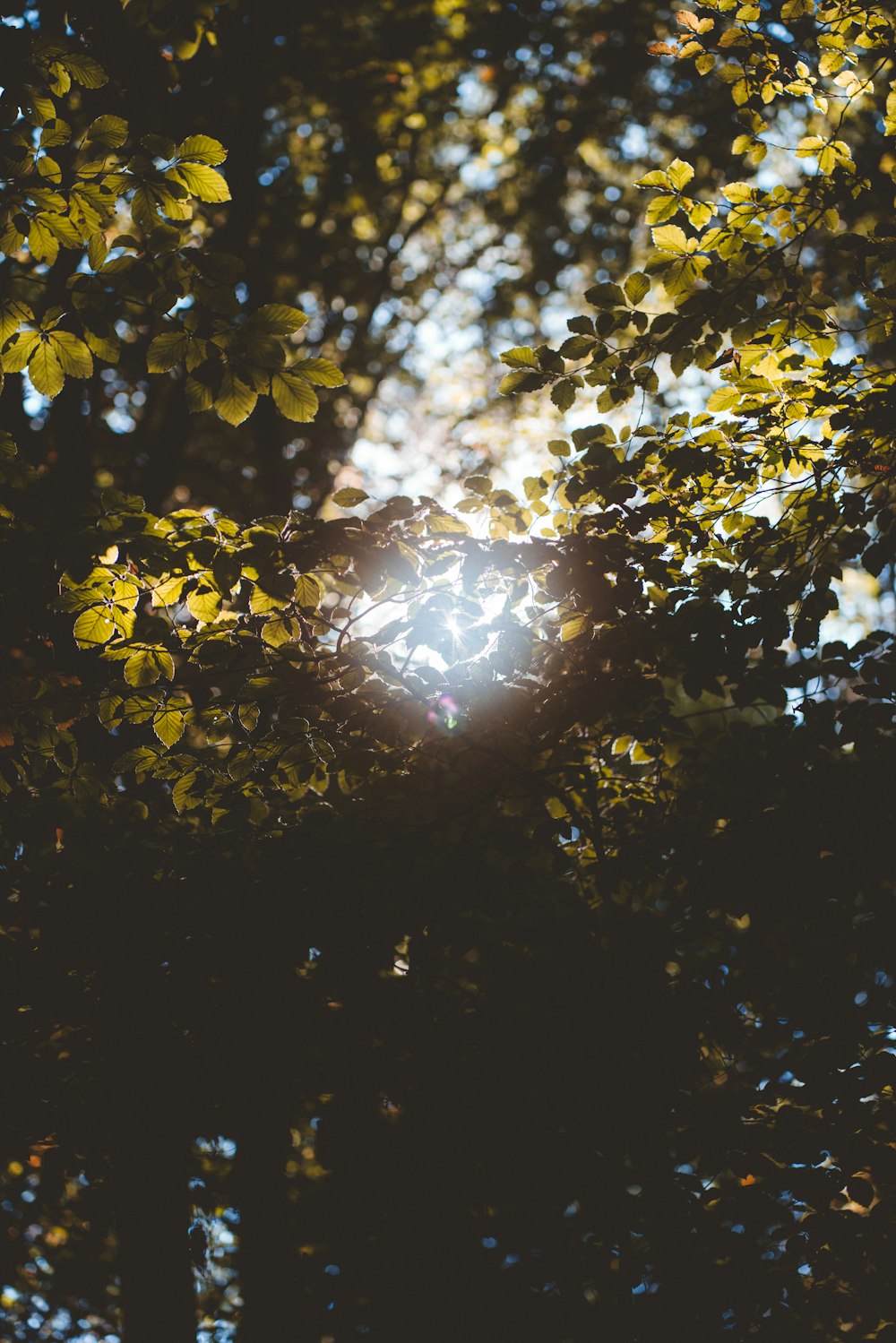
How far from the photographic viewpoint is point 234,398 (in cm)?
211

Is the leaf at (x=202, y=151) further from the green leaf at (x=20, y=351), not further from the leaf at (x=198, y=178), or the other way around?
the green leaf at (x=20, y=351)

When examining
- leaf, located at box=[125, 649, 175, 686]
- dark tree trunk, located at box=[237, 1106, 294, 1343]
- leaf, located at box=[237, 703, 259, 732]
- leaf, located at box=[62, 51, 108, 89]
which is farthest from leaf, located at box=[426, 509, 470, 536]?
dark tree trunk, located at box=[237, 1106, 294, 1343]

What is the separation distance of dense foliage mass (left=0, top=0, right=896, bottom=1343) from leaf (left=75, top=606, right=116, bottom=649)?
0.01 m

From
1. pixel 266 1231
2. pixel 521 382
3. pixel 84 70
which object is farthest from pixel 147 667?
pixel 266 1231

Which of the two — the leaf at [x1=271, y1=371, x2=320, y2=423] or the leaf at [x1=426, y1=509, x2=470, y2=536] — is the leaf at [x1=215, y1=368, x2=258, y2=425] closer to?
the leaf at [x1=271, y1=371, x2=320, y2=423]

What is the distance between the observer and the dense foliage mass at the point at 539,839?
2.55m

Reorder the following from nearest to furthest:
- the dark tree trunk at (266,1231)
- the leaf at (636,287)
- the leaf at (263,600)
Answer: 1. the leaf at (636,287)
2. the leaf at (263,600)
3. the dark tree trunk at (266,1231)

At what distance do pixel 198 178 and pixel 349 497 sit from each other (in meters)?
1.01

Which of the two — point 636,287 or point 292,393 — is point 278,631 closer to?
point 292,393

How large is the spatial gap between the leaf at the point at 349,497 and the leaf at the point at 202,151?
0.99 m

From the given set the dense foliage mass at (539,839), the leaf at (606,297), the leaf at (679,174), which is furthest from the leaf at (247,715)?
the leaf at (679,174)

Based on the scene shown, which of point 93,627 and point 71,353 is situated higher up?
point 71,353

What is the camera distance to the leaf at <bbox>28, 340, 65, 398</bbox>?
2.18 meters

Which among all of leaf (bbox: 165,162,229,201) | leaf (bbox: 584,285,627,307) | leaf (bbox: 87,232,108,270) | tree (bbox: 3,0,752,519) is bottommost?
leaf (bbox: 584,285,627,307)
